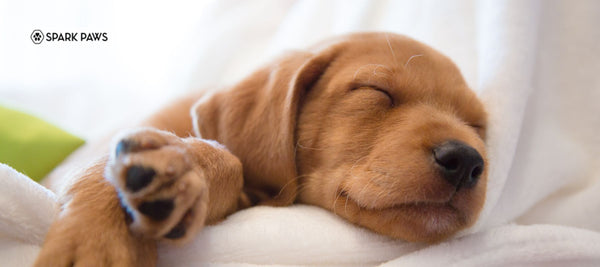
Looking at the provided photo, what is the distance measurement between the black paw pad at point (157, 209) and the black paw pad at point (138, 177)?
4 cm

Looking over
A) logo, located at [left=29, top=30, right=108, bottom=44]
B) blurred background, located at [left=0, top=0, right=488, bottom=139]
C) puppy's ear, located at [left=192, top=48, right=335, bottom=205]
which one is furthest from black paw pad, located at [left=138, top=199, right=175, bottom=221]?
logo, located at [left=29, top=30, right=108, bottom=44]

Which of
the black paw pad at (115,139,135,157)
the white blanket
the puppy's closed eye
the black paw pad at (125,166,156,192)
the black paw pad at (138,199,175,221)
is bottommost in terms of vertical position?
the white blanket

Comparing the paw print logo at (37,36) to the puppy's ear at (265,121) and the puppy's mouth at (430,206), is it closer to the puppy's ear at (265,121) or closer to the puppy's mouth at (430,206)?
Result: the puppy's ear at (265,121)

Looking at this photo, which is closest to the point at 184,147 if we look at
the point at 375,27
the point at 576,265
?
the point at 576,265

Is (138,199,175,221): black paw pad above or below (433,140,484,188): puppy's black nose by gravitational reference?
above

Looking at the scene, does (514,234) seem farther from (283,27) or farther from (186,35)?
(186,35)

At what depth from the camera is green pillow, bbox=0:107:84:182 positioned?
170 centimetres

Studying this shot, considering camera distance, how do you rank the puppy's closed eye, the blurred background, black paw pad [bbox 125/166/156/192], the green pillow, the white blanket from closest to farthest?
black paw pad [bbox 125/166/156/192] < the white blanket < the puppy's closed eye < the green pillow < the blurred background

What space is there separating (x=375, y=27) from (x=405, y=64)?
1.25 meters

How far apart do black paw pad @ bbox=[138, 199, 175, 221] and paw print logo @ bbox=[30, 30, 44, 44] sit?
7.24 ft

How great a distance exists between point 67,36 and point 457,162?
8.05 feet

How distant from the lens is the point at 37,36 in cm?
263

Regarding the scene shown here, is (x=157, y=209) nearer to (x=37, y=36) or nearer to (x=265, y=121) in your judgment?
(x=265, y=121)

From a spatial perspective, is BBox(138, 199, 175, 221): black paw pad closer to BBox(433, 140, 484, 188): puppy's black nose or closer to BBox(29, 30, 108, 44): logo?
BBox(433, 140, 484, 188): puppy's black nose
